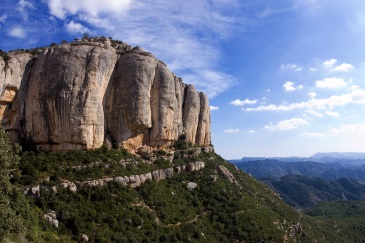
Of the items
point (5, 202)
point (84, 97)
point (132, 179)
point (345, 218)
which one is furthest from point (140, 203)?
point (345, 218)

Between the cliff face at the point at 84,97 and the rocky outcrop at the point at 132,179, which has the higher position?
the cliff face at the point at 84,97

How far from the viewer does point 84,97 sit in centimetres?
4300

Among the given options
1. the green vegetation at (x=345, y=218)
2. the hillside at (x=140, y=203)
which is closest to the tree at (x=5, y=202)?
the hillside at (x=140, y=203)

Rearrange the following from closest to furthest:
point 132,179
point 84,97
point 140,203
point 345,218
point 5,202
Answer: point 5,202 → point 140,203 → point 84,97 → point 132,179 → point 345,218

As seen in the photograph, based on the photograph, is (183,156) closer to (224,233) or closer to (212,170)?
(212,170)

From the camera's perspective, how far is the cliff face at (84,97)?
42.5 m

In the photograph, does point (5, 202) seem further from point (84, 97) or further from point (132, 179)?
point (132, 179)

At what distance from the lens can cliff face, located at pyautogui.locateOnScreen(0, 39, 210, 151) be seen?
4253cm

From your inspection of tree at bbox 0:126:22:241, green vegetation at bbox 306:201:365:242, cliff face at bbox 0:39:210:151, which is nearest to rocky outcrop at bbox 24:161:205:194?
cliff face at bbox 0:39:210:151

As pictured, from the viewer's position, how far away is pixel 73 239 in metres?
32.8

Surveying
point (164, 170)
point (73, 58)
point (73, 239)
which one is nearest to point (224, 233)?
point (164, 170)

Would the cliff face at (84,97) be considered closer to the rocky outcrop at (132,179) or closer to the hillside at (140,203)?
the hillside at (140,203)

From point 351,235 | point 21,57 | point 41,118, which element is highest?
point 21,57

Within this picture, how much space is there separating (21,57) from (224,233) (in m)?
35.1
